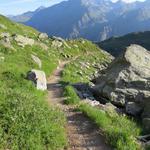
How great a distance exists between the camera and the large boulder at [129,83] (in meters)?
26.6

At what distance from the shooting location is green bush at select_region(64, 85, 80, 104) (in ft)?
85.3

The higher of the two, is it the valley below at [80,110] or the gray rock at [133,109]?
the valley below at [80,110]

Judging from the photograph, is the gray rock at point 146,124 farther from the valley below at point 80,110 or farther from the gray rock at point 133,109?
the gray rock at point 133,109

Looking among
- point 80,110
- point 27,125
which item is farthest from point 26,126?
point 80,110

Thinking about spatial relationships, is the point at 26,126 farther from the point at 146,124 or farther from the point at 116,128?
the point at 146,124

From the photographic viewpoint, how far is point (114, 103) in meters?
27.7

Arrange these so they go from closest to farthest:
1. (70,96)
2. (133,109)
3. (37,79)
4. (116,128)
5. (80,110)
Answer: (116,128) → (80,110) → (133,109) → (70,96) → (37,79)

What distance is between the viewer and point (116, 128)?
19.2 meters

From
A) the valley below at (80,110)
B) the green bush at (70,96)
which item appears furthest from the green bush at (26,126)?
the green bush at (70,96)

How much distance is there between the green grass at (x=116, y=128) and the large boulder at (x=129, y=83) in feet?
10.8

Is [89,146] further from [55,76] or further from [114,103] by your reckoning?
[55,76]

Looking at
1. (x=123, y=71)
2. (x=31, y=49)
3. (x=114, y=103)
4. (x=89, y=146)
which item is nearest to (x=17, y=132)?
(x=89, y=146)

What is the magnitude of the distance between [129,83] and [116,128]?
34.1 ft

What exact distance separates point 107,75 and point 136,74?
2786 millimetres
